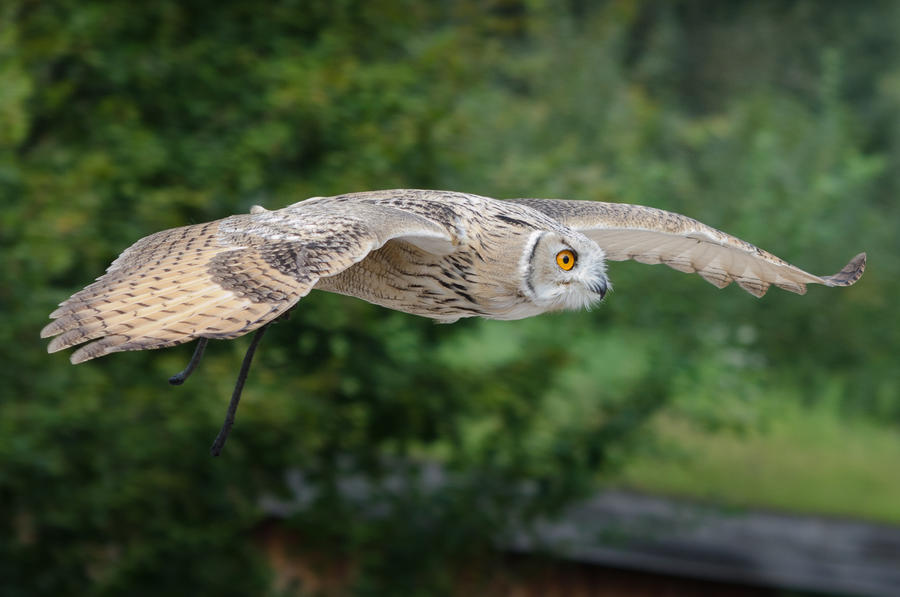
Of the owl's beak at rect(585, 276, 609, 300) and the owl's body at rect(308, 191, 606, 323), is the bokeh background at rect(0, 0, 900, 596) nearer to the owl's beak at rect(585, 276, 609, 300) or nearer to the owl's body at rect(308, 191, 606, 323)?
the owl's body at rect(308, 191, 606, 323)

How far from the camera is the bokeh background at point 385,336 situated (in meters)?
6.88

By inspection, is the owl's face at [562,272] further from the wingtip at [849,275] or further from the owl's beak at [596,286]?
the wingtip at [849,275]

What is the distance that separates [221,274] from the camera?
8.93ft

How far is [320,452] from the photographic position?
8.03 metres

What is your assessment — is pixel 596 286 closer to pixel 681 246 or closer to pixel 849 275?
pixel 849 275

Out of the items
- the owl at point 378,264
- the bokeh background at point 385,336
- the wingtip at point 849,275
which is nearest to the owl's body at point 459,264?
the owl at point 378,264

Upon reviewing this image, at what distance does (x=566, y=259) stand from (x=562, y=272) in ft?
0.21

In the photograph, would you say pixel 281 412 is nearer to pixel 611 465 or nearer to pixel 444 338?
pixel 444 338

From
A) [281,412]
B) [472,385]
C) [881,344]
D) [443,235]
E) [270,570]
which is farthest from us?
[881,344]

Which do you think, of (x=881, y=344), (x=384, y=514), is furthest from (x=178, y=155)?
(x=881, y=344)

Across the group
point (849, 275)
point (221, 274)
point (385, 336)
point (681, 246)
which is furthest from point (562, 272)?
point (385, 336)

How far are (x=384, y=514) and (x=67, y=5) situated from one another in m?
3.70

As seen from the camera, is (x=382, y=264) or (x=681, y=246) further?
(x=681, y=246)

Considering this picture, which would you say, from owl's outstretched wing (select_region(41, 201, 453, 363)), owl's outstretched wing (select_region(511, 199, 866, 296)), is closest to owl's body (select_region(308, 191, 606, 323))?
owl's outstretched wing (select_region(41, 201, 453, 363))
